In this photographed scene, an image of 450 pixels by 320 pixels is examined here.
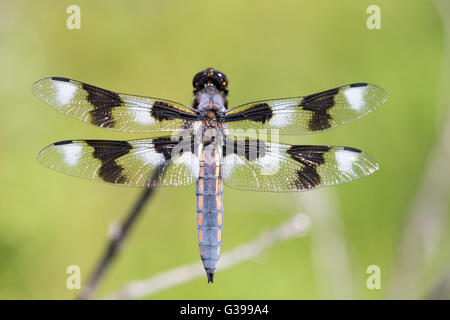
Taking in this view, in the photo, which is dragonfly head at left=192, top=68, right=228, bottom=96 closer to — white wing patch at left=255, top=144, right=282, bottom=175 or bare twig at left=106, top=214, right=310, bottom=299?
white wing patch at left=255, top=144, right=282, bottom=175

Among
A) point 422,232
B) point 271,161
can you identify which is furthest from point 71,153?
point 422,232

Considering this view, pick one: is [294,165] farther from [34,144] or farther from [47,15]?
[47,15]

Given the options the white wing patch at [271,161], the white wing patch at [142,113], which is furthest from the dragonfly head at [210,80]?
the white wing patch at [271,161]

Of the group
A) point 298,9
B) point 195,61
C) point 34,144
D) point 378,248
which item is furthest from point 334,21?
point 34,144

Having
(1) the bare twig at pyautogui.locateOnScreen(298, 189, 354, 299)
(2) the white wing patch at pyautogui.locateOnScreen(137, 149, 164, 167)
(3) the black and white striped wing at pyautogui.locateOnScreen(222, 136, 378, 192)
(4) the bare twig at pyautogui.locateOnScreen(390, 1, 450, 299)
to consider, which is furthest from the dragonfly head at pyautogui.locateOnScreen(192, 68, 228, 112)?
(4) the bare twig at pyautogui.locateOnScreen(390, 1, 450, 299)

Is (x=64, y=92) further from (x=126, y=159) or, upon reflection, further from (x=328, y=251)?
(x=328, y=251)

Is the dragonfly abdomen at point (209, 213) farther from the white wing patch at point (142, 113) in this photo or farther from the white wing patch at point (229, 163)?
the white wing patch at point (142, 113)
